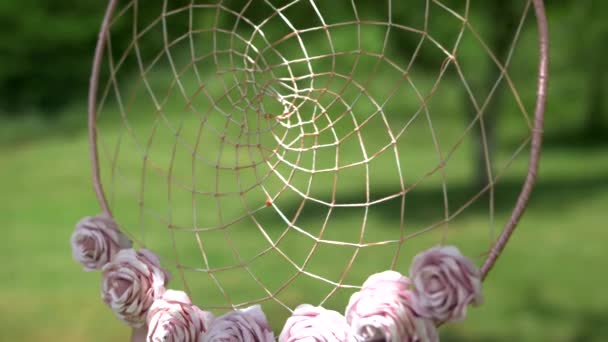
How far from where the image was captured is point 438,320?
0.95 m

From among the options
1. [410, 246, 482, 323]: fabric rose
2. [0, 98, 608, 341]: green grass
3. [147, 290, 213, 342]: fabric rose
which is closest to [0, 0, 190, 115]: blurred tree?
[0, 98, 608, 341]: green grass

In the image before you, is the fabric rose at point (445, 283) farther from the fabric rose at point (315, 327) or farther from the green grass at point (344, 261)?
the green grass at point (344, 261)

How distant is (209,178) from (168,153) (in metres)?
0.44

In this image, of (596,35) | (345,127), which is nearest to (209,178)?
(345,127)

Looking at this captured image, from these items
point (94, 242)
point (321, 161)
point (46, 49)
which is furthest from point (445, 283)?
point (46, 49)

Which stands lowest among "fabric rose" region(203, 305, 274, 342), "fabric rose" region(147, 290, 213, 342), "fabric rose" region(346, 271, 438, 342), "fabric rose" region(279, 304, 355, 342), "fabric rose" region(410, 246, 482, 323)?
"fabric rose" region(147, 290, 213, 342)

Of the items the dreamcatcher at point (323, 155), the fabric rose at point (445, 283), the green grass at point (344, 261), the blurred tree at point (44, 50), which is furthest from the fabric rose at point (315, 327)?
the blurred tree at point (44, 50)

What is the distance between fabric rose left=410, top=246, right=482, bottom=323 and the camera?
93 cm

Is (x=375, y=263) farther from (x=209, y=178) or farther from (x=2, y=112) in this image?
(x=2, y=112)

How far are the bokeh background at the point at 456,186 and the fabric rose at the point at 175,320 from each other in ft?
6.73

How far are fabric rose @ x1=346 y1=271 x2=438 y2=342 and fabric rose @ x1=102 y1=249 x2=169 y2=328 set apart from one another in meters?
0.31

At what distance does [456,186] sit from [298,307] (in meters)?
3.74

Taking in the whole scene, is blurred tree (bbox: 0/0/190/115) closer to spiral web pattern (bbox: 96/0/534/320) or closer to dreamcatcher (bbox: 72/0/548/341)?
dreamcatcher (bbox: 72/0/548/341)

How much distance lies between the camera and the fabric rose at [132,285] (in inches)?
45.3
